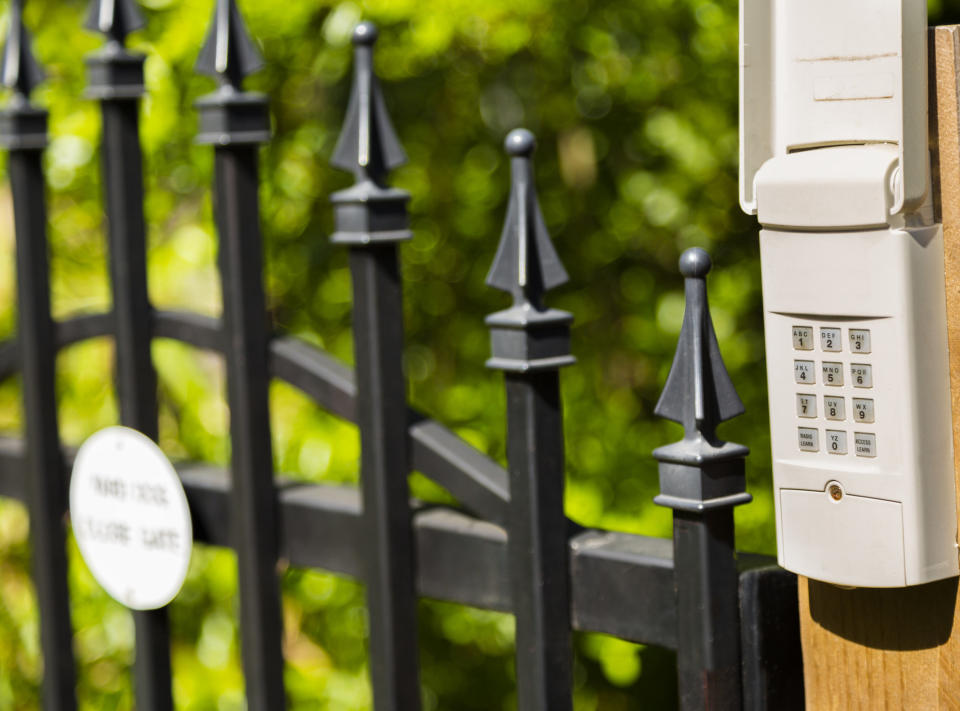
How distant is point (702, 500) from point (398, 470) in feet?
1.55

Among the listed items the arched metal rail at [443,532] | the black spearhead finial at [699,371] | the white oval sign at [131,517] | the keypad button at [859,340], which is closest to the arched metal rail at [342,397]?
the arched metal rail at [443,532]

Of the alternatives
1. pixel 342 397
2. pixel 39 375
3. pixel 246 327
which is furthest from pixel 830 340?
pixel 39 375

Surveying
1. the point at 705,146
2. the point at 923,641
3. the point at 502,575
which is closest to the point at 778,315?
the point at 923,641

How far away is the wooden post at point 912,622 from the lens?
1.00 metres

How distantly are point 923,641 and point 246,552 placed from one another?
97 centimetres

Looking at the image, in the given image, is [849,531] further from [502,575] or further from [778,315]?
[502,575]

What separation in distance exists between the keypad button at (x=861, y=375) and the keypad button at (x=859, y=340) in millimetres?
12

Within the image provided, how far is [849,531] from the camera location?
3.35ft

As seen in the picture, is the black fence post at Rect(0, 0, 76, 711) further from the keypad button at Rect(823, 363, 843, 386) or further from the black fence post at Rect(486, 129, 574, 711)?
the keypad button at Rect(823, 363, 843, 386)

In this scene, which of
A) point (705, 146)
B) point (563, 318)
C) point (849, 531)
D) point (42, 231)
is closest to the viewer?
point (849, 531)

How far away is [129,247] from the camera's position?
1.84m

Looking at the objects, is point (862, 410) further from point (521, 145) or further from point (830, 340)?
point (521, 145)

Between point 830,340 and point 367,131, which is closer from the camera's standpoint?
point 830,340

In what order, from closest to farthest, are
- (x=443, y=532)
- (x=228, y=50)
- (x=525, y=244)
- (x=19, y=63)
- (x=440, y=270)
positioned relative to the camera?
(x=525, y=244), (x=443, y=532), (x=228, y=50), (x=19, y=63), (x=440, y=270)
